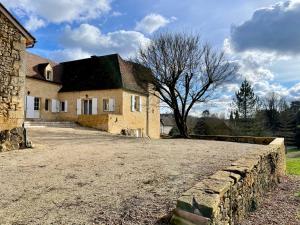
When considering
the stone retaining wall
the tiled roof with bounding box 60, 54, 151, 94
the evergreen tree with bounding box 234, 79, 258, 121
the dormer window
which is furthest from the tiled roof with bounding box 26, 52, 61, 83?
the evergreen tree with bounding box 234, 79, 258, 121

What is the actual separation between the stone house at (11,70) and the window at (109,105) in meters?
14.2

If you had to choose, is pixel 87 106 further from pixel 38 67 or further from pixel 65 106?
pixel 38 67

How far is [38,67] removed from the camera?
979 inches

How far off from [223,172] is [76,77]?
76.6ft

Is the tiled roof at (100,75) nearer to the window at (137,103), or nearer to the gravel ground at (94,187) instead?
the window at (137,103)

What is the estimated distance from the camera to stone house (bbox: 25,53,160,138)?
2339cm

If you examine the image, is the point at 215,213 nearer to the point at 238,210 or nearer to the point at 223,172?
the point at 223,172

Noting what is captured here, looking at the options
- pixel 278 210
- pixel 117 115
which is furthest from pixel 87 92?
pixel 278 210

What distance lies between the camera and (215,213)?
134 inches

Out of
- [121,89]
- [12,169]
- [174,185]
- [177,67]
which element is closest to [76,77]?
[121,89]

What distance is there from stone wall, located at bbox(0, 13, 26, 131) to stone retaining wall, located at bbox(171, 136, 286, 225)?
7.08 m

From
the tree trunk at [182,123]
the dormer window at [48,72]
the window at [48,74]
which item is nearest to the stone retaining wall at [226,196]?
the tree trunk at [182,123]

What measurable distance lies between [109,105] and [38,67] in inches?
279

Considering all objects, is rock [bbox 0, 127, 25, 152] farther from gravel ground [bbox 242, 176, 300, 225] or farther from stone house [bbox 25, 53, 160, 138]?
stone house [bbox 25, 53, 160, 138]
